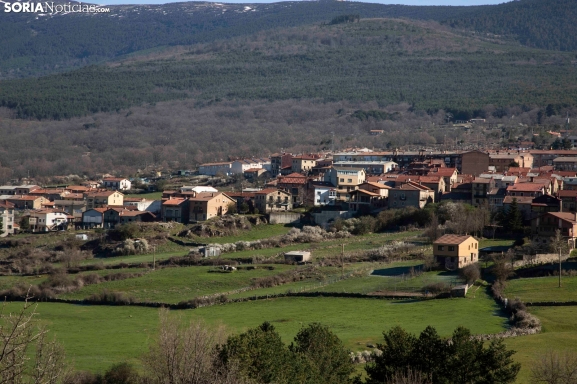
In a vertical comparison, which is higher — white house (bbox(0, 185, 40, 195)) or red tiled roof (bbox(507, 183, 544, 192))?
red tiled roof (bbox(507, 183, 544, 192))

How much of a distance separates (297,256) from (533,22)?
5685 inches

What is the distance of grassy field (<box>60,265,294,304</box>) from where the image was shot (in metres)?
35.4

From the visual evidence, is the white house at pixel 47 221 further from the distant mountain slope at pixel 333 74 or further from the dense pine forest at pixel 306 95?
the distant mountain slope at pixel 333 74

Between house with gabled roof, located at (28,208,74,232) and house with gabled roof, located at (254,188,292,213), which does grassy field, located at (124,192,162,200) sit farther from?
house with gabled roof, located at (254,188,292,213)

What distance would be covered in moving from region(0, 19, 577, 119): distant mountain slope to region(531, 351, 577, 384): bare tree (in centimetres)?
7666

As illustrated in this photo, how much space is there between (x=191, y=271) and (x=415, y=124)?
59502mm

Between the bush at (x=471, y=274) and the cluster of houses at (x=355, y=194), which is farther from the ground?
the cluster of houses at (x=355, y=194)

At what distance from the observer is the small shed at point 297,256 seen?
3984cm

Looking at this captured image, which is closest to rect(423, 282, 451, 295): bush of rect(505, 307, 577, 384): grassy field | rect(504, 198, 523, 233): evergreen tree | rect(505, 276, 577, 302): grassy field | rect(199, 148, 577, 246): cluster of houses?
rect(505, 276, 577, 302): grassy field

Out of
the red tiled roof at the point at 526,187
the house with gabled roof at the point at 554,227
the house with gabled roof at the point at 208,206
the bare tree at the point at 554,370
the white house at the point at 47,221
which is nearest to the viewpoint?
the bare tree at the point at 554,370

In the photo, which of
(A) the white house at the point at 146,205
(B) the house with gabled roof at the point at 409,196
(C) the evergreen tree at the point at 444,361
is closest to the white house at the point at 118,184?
(A) the white house at the point at 146,205

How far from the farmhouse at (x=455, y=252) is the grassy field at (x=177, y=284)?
Answer: 545 cm

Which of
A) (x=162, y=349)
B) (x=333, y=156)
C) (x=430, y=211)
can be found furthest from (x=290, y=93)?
(x=162, y=349)

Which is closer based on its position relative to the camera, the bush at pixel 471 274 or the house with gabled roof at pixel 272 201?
the bush at pixel 471 274
